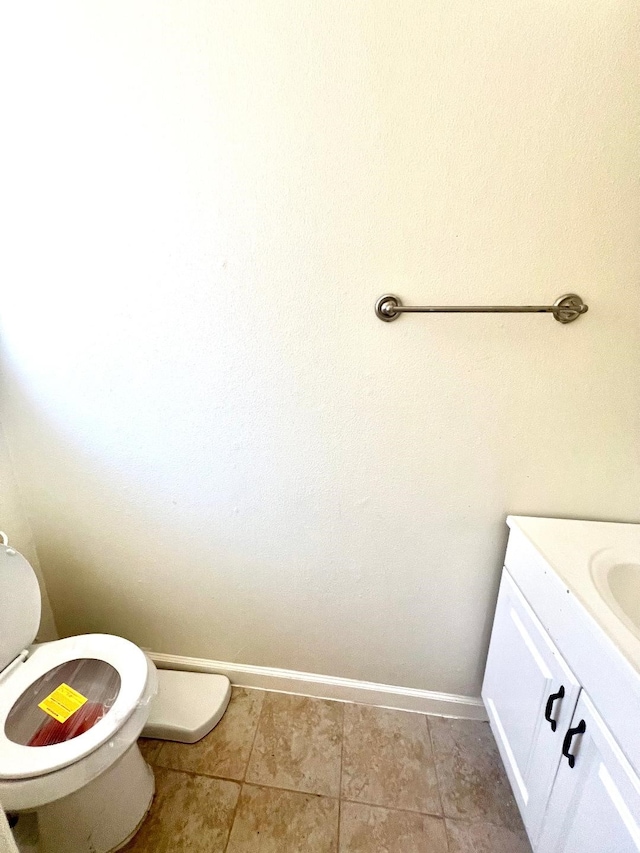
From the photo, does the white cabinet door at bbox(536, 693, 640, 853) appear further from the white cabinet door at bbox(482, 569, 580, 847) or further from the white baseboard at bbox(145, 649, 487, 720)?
the white baseboard at bbox(145, 649, 487, 720)

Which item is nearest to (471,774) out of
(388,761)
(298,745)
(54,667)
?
(388,761)

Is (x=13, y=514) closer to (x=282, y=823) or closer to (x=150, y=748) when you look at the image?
(x=150, y=748)

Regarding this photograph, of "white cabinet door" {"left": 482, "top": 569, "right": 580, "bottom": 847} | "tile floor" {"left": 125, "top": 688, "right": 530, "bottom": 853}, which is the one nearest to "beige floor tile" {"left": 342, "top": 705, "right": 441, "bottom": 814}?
"tile floor" {"left": 125, "top": 688, "right": 530, "bottom": 853}

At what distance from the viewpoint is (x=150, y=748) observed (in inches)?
48.5

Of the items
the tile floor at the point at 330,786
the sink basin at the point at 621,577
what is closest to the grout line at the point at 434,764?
the tile floor at the point at 330,786

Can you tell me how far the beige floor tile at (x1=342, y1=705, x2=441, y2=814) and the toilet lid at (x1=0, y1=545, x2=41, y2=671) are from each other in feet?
3.35

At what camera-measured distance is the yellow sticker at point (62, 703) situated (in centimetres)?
93

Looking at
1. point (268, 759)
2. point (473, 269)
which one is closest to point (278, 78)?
point (473, 269)

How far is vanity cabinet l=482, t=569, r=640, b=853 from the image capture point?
63 cm

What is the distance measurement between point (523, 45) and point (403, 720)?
1867 mm

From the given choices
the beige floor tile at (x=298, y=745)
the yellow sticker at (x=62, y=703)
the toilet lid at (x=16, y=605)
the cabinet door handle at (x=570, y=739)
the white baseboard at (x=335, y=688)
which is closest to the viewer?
the cabinet door handle at (x=570, y=739)

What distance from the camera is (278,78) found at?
0.86 metres

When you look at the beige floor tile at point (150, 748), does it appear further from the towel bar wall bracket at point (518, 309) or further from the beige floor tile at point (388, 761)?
the towel bar wall bracket at point (518, 309)

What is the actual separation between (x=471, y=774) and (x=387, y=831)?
1.00 ft
